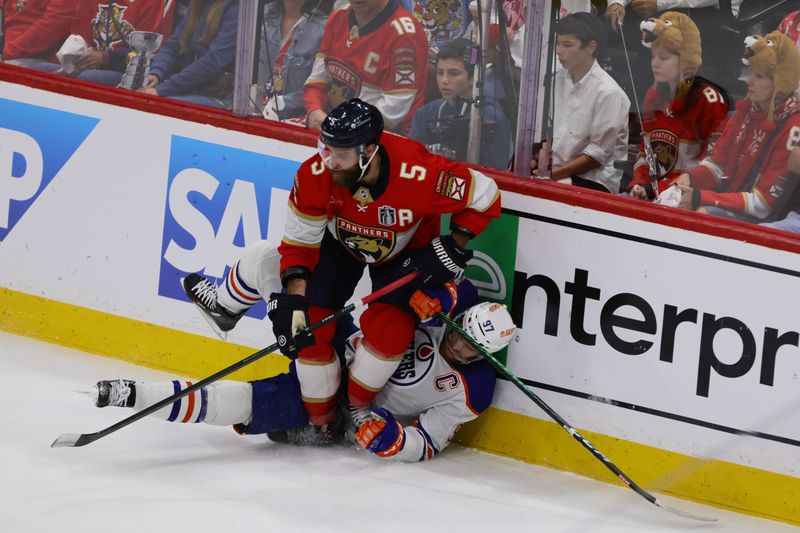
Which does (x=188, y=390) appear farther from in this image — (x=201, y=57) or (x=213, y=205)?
(x=201, y=57)

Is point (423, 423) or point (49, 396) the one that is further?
point (49, 396)

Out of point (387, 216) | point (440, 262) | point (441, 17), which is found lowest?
point (440, 262)

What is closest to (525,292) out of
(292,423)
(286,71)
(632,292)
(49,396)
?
(632,292)

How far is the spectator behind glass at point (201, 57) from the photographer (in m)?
4.57

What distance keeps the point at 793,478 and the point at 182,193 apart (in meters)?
2.32

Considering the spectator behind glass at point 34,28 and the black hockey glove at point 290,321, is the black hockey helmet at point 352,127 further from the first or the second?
the spectator behind glass at point 34,28

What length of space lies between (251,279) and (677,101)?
147 centimetres

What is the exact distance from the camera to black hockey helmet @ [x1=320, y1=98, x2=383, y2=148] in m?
3.75

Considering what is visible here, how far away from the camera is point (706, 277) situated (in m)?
3.83

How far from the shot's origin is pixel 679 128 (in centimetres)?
383

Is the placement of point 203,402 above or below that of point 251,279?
below

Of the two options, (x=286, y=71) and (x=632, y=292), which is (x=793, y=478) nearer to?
(x=632, y=292)

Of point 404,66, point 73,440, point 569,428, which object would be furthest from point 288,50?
point 569,428

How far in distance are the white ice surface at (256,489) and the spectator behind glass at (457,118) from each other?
0.99 meters
